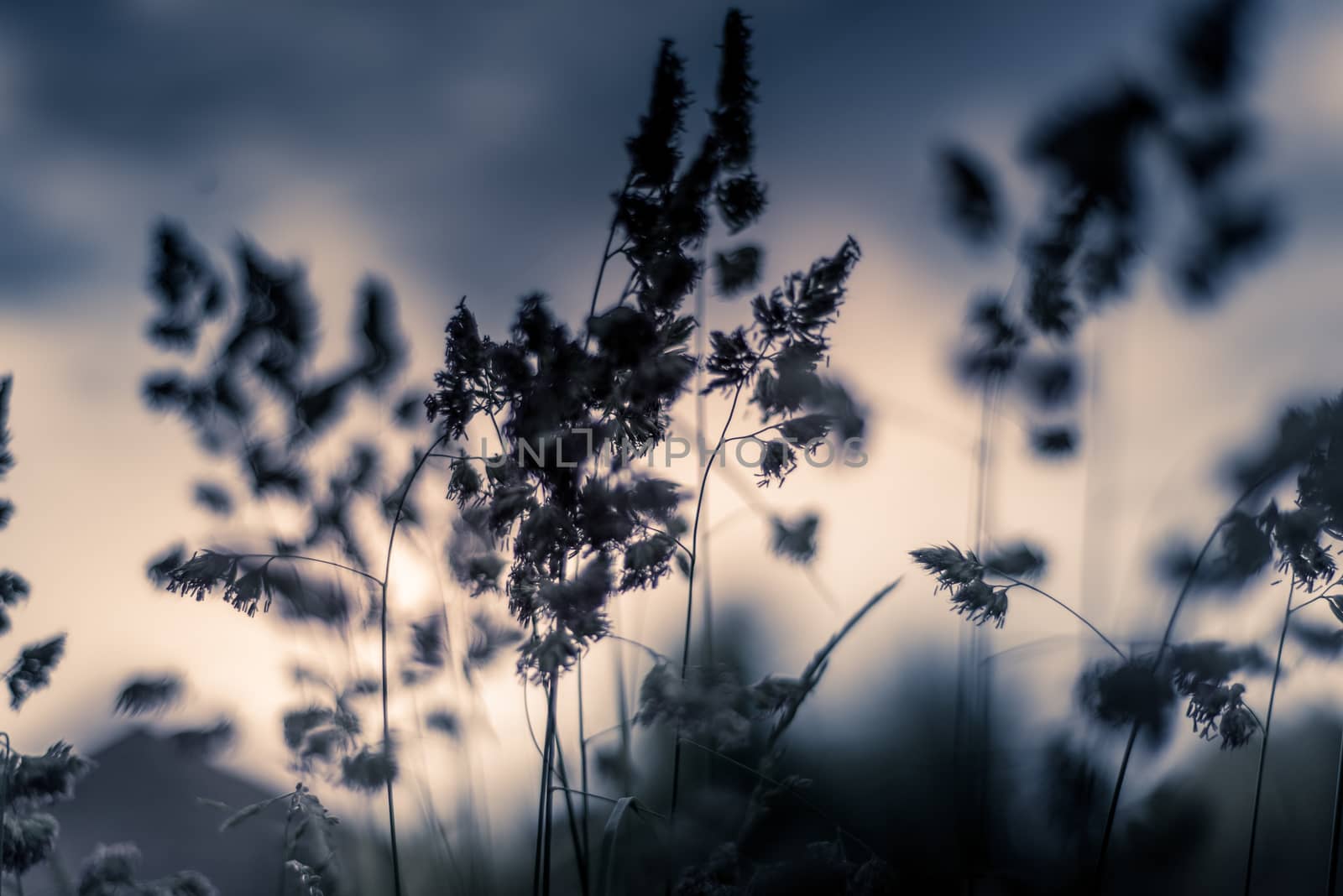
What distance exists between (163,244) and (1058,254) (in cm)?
187

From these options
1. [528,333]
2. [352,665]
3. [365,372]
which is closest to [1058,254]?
[528,333]

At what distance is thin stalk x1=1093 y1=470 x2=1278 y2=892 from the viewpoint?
1050 millimetres

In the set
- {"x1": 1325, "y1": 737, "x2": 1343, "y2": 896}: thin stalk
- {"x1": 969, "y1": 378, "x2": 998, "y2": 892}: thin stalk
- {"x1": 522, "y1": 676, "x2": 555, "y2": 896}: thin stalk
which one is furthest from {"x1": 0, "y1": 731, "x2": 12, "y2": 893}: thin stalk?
{"x1": 1325, "y1": 737, "x2": 1343, "y2": 896}: thin stalk

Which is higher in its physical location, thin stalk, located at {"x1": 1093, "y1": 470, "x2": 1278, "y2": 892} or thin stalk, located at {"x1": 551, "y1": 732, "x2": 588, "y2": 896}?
thin stalk, located at {"x1": 1093, "y1": 470, "x2": 1278, "y2": 892}

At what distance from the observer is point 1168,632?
110 cm

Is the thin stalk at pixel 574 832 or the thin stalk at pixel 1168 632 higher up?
the thin stalk at pixel 1168 632

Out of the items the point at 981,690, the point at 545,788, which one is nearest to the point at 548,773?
the point at 545,788

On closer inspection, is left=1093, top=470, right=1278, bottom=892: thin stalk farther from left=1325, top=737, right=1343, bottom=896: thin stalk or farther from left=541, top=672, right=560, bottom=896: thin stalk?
left=541, top=672, right=560, bottom=896: thin stalk

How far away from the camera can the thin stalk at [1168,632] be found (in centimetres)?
105

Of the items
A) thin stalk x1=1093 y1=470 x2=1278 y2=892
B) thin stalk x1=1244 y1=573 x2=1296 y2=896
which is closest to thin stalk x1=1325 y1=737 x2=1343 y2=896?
thin stalk x1=1244 y1=573 x2=1296 y2=896

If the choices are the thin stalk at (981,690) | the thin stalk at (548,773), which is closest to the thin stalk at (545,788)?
the thin stalk at (548,773)

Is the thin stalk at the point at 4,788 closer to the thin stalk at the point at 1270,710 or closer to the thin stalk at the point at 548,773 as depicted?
the thin stalk at the point at 548,773

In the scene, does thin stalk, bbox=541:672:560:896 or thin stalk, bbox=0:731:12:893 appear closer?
thin stalk, bbox=541:672:560:896

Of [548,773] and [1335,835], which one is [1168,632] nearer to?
[1335,835]
